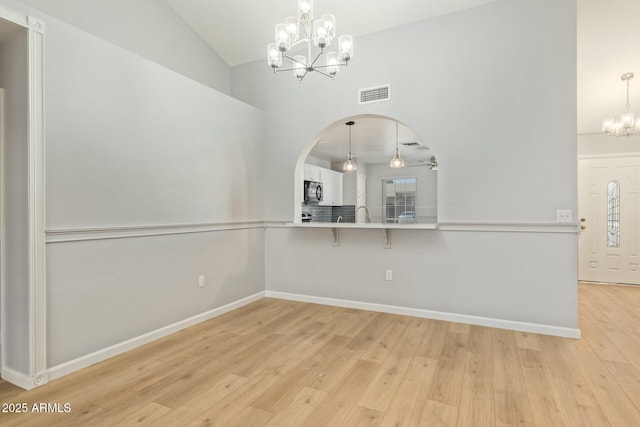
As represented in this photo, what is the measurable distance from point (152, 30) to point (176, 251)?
8.51ft

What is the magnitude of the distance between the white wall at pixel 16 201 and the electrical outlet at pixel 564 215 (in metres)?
4.30

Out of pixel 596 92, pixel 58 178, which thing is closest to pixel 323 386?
pixel 58 178

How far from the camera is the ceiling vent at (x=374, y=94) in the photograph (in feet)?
12.4

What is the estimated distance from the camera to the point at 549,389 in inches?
86.0

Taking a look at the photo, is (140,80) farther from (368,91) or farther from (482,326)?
(482,326)

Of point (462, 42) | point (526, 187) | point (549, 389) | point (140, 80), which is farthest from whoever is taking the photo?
point (462, 42)

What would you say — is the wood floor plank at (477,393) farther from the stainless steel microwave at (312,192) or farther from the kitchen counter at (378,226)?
the stainless steel microwave at (312,192)

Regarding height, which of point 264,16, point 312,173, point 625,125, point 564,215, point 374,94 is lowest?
point 564,215

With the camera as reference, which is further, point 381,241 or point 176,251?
point 381,241

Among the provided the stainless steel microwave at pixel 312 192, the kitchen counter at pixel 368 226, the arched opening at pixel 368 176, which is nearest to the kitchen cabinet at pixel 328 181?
the arched opening at pixel 368 176

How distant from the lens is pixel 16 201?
2299mm

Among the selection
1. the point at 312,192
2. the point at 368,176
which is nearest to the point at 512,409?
the point at 312,192

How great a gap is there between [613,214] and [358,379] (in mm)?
5689

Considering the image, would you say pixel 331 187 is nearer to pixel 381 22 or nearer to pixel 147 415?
pixel 381 22
